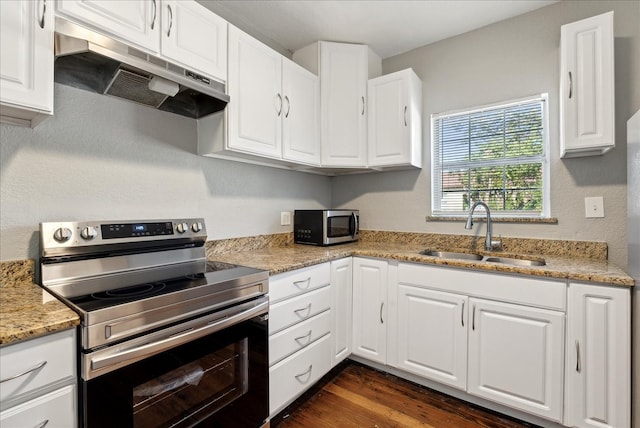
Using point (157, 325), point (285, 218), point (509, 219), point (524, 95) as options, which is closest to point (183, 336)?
point (157, 325)

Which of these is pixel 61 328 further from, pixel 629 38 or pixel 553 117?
pixel 629 38

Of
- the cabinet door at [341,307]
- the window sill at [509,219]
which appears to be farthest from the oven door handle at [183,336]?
the window sill at [509,219]

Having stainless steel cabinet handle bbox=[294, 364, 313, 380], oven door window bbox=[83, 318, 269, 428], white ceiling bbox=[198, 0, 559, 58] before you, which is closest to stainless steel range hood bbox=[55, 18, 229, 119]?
white ceiling bbox=[198, 0, 559, 58]

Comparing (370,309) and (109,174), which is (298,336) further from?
(109,174)

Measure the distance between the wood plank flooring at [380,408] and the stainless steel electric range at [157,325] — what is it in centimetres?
36

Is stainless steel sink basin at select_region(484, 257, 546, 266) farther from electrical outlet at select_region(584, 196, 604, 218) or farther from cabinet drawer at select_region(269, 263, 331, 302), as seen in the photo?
cabinet drawer at select_region(269, 263, 331, 302)

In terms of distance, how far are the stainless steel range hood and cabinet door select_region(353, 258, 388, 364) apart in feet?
4.40

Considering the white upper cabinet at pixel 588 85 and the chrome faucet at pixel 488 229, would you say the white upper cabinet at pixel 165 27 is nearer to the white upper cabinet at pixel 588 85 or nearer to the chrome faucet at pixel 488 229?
the chrome faucet at pixel 488 229

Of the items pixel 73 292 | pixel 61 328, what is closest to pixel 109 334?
pixel 61 328

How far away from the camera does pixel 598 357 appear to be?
1.39 meters

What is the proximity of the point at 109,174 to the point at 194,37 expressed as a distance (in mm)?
789

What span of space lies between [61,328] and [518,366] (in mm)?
1929

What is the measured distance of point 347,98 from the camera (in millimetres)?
2406

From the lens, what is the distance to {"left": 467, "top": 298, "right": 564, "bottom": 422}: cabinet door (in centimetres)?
150
